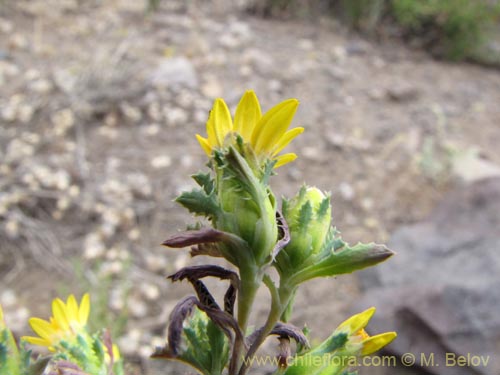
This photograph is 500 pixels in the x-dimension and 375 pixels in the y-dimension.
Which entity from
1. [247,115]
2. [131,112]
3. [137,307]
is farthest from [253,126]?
[131,112]

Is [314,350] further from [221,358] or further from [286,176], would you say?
[286,176]

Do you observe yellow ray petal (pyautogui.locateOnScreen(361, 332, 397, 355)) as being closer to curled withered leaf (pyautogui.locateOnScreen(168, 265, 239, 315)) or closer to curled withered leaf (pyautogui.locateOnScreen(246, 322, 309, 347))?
curled withered leaf (pyautogui.locateOnScreen(246, 322, 309, 347))

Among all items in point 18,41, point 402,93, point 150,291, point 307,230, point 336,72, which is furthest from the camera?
point 336,72

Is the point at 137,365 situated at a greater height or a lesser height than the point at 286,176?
lesser

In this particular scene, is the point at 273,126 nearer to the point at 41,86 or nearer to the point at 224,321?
the point at 224,321

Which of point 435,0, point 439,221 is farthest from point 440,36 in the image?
point 439,221

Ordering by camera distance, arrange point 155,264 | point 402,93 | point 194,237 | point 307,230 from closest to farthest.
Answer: point 194,237
point 307,230
point 155,264
point 402,93

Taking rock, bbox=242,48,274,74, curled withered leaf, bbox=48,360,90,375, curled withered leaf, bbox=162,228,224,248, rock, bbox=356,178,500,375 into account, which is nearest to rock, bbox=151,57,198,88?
rock, bbox=242,48,274,74
